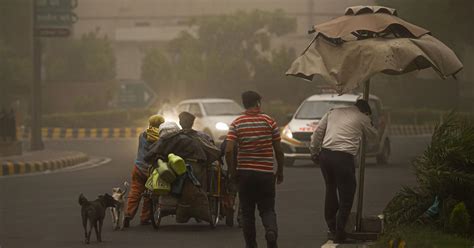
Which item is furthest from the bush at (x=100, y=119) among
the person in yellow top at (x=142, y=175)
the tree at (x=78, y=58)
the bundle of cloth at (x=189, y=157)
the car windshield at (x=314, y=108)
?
the bundle of cloth at (x=189, y=157)

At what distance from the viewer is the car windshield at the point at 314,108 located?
2675 cm

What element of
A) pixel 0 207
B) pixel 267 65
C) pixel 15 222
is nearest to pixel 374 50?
pixel 15 222

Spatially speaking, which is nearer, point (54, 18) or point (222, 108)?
point (54, 18)

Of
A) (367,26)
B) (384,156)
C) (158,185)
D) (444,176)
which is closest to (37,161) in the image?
(384,156)

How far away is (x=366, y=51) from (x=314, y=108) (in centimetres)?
1544

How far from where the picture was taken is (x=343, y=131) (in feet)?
38.7

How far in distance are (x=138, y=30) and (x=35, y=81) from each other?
183ft

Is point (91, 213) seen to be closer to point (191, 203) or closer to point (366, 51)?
A: point (191, 203)

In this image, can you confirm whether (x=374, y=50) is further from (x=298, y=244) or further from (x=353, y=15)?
(x=298, y=244)

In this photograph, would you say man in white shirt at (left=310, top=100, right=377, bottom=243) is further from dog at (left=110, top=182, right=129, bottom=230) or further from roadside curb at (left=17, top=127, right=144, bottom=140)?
roadside curb at (left=17, top=127, right=144, bottom=140)

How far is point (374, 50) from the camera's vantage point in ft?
37.8

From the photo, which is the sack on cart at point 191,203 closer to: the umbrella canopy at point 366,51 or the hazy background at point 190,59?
the umbrella canopy at point 366,51

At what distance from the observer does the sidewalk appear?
82.7 feet

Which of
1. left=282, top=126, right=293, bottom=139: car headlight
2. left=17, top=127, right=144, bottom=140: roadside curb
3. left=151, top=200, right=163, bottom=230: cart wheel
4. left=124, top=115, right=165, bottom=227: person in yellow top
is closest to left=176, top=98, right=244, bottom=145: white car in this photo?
left=282, top=126, right=293, bottom=139: car headlight
